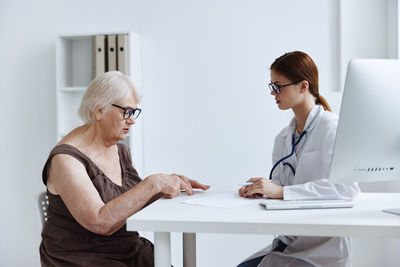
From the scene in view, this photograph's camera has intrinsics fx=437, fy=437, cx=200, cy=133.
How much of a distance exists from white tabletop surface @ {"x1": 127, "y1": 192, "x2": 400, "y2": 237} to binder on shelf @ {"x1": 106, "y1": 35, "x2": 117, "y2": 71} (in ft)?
6.25

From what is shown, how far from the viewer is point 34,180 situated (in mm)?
3562

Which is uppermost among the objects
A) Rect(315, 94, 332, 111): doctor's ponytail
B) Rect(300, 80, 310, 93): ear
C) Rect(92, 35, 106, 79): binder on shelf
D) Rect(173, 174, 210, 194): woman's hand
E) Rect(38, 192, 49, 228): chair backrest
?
Rect(92, 35, 106, 79): binder on shelf

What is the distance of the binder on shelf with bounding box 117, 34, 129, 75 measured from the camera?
313cm

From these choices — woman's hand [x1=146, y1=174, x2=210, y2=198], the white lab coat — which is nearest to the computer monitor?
the white lab coat

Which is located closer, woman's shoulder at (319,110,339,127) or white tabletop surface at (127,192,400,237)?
white tabletop surface at (127,192,400,237)

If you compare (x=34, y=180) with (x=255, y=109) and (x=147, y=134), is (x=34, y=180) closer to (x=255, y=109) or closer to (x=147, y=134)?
(x=147, y=134)

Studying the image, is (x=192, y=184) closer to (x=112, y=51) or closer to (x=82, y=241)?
(x=82, y=241)

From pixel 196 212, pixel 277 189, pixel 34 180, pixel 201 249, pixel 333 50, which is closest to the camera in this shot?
pixel 196 212

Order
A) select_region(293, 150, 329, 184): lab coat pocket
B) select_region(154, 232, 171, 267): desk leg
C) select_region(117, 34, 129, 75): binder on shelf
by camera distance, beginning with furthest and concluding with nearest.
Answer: select_region(117, 34, 129, 75): binder on shelf
select_region(293, 150, 329, 184): lab coat pocket
select_region(154, 232, 171, 267): desk leg

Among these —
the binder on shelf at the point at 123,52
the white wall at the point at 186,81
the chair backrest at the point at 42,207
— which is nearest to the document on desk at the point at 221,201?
the chair backrest at the point at 42,207

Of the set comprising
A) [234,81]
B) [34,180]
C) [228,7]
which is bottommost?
[34,180]

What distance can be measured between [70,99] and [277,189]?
7.57 ft

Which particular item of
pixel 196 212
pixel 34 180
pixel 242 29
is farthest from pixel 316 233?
pixel 34 180

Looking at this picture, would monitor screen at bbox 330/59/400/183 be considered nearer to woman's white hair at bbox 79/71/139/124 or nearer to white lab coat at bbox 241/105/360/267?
white lab coat at bbox 241/105/360/267
